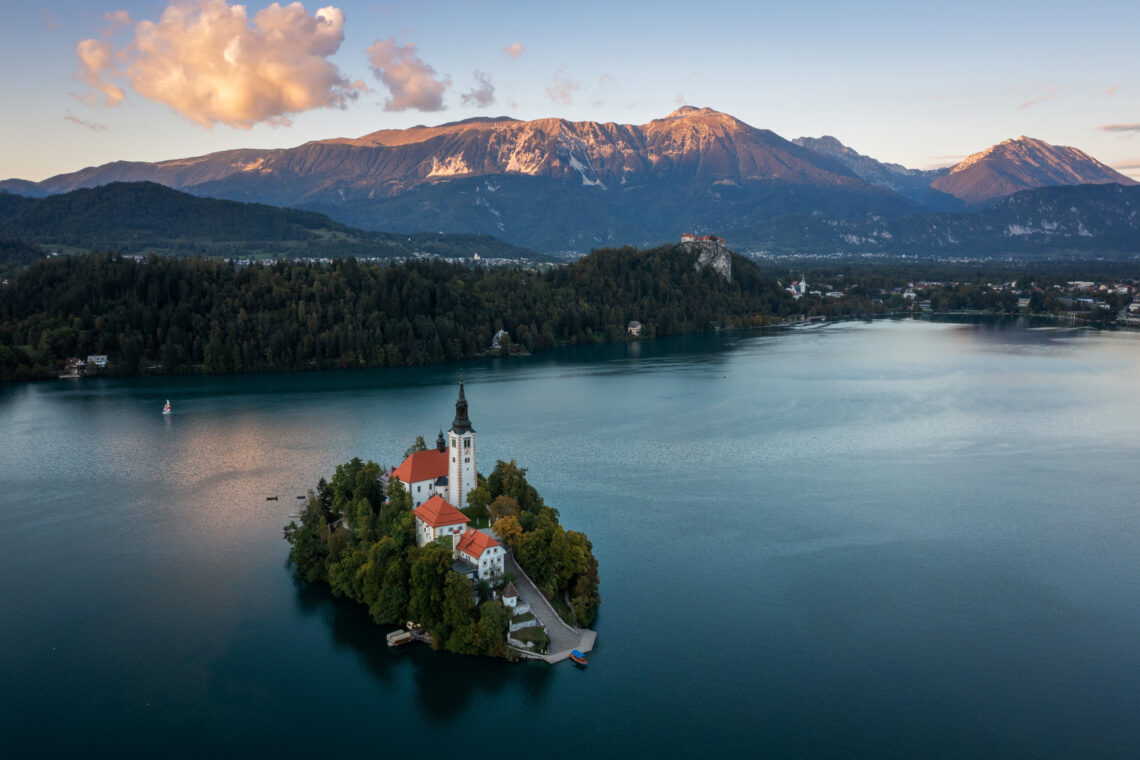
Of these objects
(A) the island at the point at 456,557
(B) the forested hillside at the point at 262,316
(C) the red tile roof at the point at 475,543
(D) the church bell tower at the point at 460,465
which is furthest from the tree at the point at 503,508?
(B) the forested hillside at the point at 262,316

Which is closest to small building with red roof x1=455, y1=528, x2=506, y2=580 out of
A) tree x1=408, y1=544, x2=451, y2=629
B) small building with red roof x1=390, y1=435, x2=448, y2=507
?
tree x1=408, y1=544, x2=451, y2=629

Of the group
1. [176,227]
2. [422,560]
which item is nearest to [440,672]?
[422,560]

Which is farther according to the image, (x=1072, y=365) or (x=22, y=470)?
(x=1072, y=365)

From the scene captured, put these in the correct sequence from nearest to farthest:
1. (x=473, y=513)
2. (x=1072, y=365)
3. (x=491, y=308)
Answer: (x=473, y=513) → (x=1072, y=365) → (x=491, y=308)

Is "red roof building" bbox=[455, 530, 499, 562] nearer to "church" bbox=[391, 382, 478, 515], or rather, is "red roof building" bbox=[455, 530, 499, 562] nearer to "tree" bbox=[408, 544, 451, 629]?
"tree" bbox=[408, 544, 451, 629]

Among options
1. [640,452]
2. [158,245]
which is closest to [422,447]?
[640,452]

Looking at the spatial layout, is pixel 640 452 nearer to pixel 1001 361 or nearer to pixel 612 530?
pixel 612 530

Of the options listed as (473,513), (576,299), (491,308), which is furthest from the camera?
(576,299)
